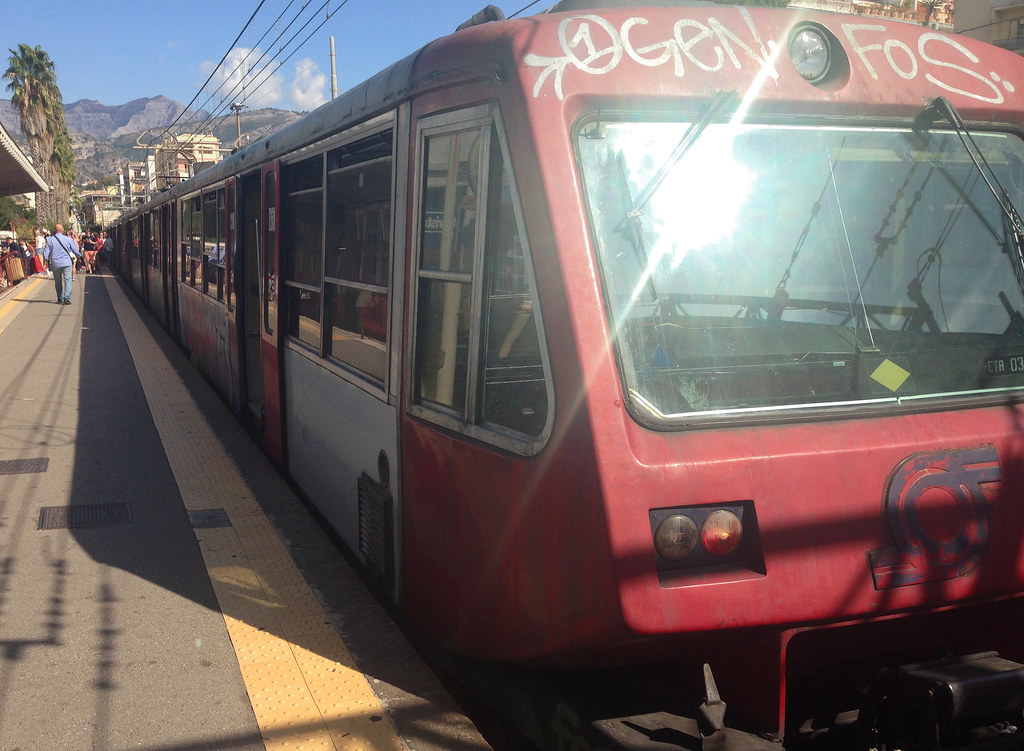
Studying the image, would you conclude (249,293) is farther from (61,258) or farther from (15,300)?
(15,300)

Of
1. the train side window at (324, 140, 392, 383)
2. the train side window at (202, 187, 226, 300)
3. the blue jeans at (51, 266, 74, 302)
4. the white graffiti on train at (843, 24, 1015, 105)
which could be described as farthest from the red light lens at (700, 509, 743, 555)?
the blue jeans at (51, 266, 74, 302)

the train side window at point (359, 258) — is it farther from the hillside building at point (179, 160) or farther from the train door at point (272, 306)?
the hillside building at point (179, 160)

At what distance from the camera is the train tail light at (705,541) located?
2613mm

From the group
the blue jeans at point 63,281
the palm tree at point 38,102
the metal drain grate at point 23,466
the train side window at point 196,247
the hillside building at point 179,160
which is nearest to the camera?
the metal drain grate at point 23,466

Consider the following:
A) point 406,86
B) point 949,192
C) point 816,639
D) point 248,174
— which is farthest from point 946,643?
point 248,174

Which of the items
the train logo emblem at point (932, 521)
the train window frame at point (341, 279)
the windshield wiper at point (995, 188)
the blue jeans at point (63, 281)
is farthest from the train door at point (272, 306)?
the blue jeans at point (63, 281)

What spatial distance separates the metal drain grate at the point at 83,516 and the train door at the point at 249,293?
1.83m

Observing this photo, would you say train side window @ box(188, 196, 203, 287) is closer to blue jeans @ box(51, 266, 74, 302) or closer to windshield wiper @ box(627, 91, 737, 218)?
windshield wiper @ box(627, 91, 737, 218)

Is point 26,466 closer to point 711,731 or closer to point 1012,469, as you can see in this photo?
point 711,731

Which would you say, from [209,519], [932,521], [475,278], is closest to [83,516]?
[209,519]

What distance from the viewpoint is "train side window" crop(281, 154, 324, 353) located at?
5.39 metres

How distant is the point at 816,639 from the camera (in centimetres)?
291

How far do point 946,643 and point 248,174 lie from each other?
601 centimetres

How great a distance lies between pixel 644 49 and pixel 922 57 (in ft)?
3.27
